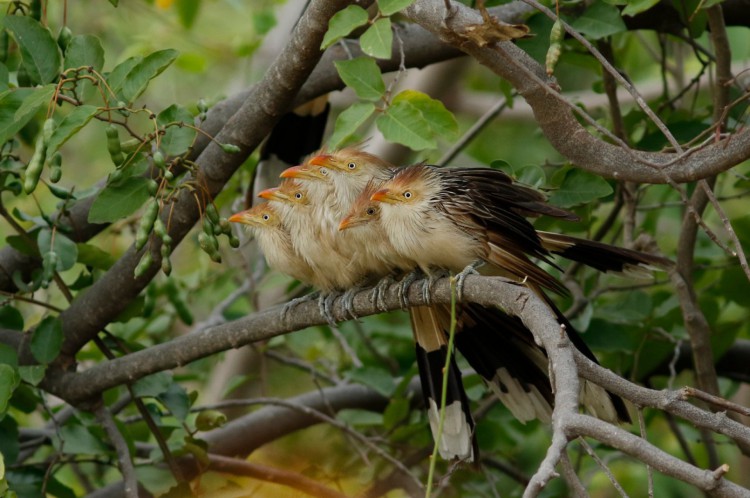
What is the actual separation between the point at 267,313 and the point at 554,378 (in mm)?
1245

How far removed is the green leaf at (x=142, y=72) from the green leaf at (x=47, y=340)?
90 cm

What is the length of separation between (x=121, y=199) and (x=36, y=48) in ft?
1.47

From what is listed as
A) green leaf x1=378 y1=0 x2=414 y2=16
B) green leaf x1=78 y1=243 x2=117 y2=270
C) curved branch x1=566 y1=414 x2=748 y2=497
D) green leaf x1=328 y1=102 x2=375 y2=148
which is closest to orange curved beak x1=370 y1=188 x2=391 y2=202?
green leaf x1=328 y1=102 x2=375 y2=148

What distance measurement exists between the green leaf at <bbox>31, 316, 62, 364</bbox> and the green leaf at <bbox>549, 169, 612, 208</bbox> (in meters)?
1.52

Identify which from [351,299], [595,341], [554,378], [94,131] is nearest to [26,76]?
[351,299]

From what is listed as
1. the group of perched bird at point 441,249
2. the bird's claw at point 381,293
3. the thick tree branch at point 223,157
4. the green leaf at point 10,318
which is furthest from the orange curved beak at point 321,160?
the green leaf at point 10,318

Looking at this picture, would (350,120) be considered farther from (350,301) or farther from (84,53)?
(84,53)

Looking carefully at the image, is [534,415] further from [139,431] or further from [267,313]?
[139,431]

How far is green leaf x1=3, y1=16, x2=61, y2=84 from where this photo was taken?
2730 millimetres

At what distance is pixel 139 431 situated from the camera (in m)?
3.86

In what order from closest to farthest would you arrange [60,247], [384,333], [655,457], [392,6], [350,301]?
[655,457], [392,6], [350,301], [60,247], [384,333]

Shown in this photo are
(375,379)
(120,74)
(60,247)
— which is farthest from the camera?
(375,379)

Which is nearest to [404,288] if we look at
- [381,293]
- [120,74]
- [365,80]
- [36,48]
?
[381,293]

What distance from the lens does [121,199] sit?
2.79 metres
